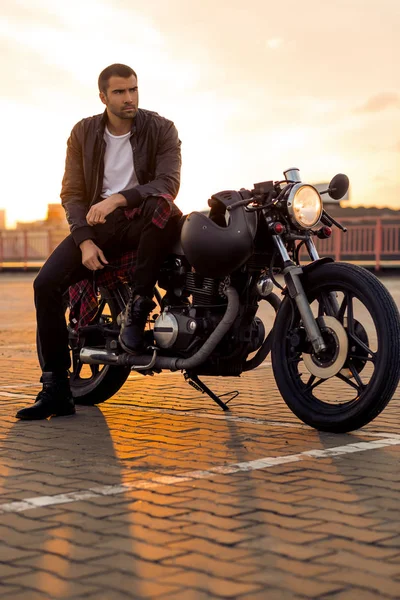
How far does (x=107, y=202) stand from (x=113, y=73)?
0.73 m

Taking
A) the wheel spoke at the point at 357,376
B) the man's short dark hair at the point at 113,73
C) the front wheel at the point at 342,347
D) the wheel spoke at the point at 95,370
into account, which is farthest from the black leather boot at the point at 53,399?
the wheel spoke at the point at 357,376

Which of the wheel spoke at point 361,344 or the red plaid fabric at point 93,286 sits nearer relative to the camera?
the wheel spoke at point 361,344

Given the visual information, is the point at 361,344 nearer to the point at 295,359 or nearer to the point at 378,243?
the point at 295,359

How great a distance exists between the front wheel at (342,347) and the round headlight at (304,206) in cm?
26

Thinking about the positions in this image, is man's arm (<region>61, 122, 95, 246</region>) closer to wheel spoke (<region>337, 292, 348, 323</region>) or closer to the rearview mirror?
the rearview mirror

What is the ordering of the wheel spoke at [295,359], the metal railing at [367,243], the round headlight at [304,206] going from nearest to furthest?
the round headlight at [304,206] → the wheel spoke at [295,359] → the metal railing at [367,243]

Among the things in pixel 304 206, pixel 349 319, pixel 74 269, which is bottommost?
pixel 349 319

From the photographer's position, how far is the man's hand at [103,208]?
19.3 ft

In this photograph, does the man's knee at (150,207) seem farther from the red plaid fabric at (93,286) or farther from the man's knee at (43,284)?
the man's knee at (43,284)

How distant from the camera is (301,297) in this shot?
5270mm

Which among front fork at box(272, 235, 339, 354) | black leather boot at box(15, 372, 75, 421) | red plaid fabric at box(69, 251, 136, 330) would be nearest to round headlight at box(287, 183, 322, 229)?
front fork at box(272, 235, 339, 354)

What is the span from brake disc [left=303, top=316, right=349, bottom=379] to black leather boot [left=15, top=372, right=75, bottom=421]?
4.99 feet

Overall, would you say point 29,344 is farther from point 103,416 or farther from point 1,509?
point 1,509

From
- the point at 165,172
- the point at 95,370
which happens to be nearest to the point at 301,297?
the point at 165,172
